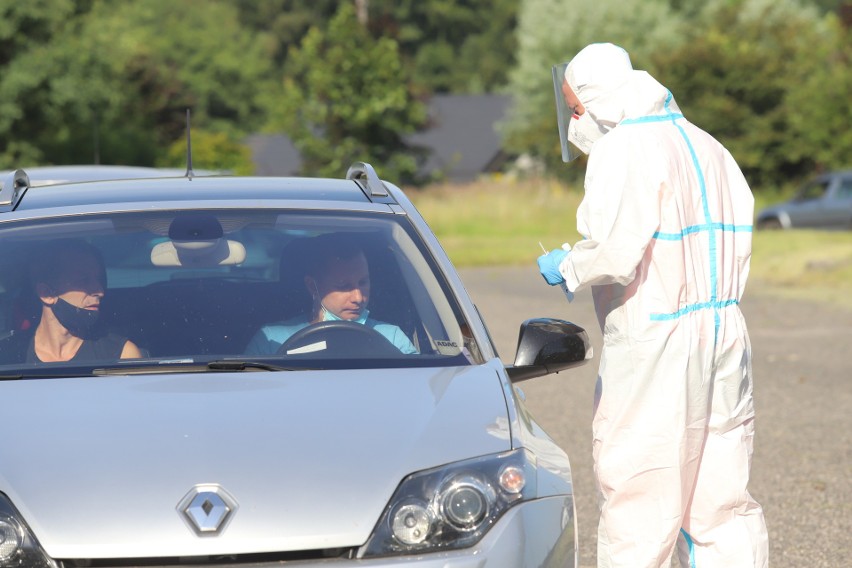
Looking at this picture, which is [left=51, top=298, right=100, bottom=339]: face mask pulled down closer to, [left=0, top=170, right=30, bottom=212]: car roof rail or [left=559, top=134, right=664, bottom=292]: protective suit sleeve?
[left=0, top=170, right=30, bottom=212]: car roof rail

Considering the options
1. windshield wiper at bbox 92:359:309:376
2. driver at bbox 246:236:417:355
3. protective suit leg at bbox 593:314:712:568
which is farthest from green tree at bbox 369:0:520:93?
windshield wiper at bbox 92:359:309:376

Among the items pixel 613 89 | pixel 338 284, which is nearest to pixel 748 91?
pixel 613 89

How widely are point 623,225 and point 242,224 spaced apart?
125 centimetres

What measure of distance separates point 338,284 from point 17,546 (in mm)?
1701

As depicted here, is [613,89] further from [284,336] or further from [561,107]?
[284,336]

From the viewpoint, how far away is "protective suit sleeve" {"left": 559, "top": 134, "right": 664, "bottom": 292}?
14.3 ft

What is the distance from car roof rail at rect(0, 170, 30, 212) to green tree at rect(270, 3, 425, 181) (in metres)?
40.5

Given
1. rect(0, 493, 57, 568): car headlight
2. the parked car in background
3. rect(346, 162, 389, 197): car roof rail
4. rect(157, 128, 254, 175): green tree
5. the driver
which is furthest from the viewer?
rect(157, 128, 254, 175): green tree

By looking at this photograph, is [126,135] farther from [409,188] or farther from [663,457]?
[663,457]

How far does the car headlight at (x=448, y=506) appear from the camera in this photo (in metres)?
3.38

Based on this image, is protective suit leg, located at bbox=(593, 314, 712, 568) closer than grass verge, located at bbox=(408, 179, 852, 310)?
Yes

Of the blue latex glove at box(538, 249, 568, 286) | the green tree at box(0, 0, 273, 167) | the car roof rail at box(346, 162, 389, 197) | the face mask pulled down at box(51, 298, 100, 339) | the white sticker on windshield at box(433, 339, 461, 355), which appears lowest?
the white sticker on windshield at box(433, 339, 461, 355)

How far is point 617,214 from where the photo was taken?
441 centimetres

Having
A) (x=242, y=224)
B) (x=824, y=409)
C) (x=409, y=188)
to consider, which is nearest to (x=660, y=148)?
(x=242, y=224)
